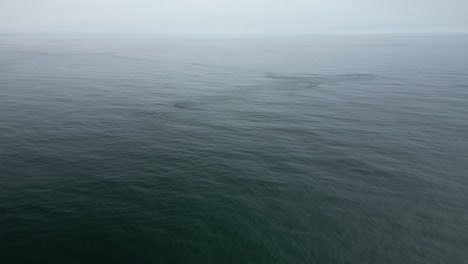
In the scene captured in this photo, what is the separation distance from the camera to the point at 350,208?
47.7 meters

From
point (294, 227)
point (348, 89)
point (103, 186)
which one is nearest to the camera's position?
point (294, 227)

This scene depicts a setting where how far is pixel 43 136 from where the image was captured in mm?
73250

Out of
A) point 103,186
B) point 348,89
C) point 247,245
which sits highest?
point 348,89

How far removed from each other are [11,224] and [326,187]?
45054 millimetres

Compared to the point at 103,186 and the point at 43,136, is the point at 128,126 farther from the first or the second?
the point at 103,186

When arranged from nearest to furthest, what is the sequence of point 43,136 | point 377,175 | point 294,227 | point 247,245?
point 247,245
point 294,227
point 377,175
point 43,136

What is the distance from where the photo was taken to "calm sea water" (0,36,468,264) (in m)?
40.1

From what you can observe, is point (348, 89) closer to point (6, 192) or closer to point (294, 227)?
point (294, 227)

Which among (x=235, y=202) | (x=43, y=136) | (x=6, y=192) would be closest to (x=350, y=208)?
(x=235, y=202)

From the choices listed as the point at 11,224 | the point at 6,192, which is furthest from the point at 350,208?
the point at 6,192

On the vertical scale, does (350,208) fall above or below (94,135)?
below

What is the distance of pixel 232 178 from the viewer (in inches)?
2211

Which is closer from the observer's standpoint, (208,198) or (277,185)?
(208,198)

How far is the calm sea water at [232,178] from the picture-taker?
40.1 meters
